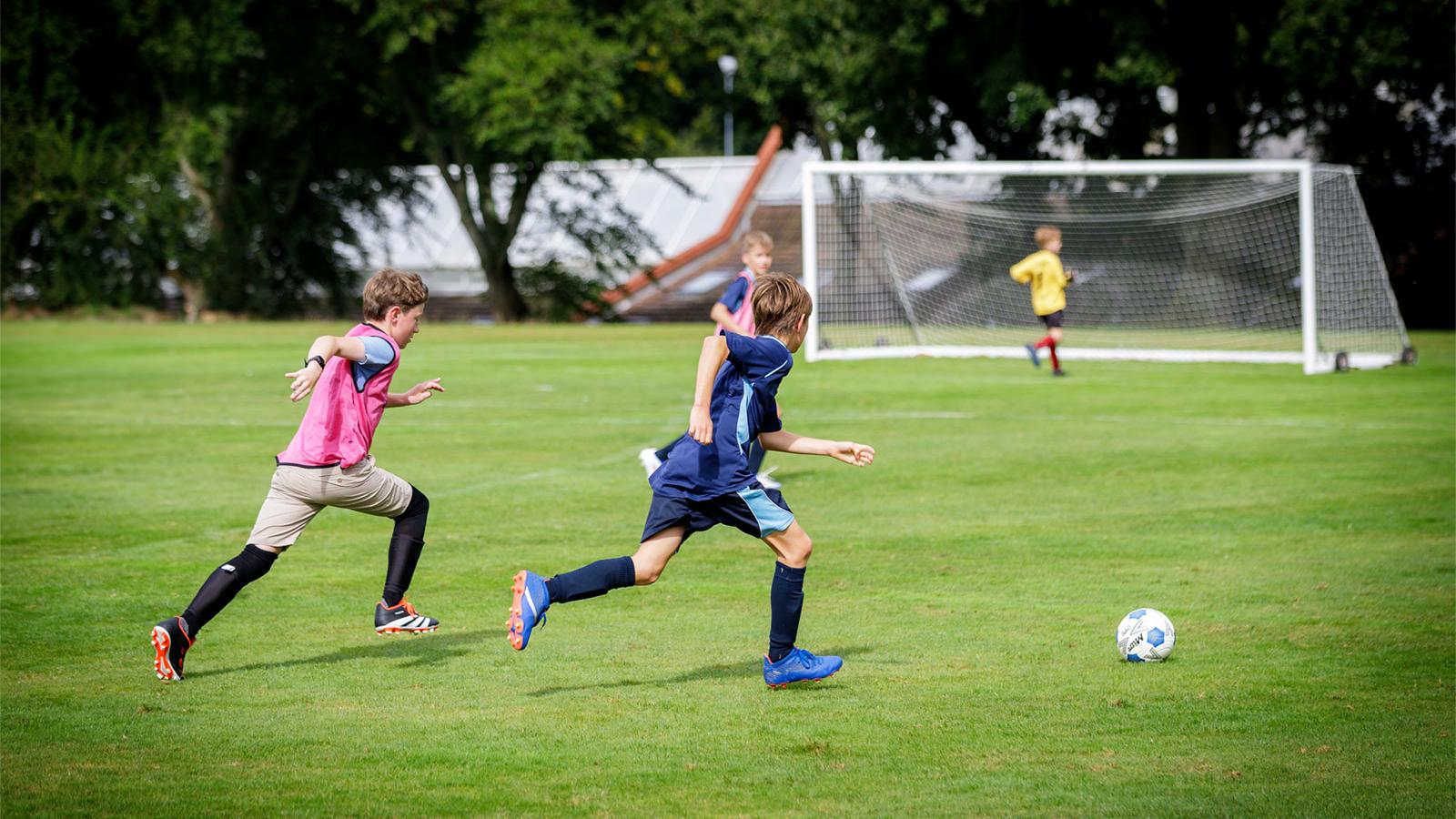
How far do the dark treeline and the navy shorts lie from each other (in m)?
27.1

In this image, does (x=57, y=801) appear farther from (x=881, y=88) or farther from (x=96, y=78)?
(x=96, y=78)

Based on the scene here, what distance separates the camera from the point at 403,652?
6.88 metres

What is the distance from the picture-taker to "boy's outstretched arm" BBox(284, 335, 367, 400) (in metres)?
5.76

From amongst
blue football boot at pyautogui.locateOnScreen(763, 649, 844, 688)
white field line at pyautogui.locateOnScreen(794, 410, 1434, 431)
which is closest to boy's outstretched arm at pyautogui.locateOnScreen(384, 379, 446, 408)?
blue football boot at pyautogui.locateOnScreen(763, 649, 844, 688)

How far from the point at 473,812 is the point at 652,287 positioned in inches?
1736

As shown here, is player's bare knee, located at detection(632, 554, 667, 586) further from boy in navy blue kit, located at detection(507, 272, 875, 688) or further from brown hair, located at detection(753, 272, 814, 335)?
brown hair, located at detection(753, 272, 814, 335)

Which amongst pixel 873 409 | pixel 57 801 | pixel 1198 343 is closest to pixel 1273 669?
pixel 57 801

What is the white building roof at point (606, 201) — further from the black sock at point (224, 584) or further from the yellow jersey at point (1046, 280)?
the black sock at point (224, 584)

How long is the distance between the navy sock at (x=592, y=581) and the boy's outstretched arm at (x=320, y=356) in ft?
3.77

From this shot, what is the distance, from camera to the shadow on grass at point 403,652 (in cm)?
655

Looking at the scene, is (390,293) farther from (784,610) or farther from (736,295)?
(736,295)

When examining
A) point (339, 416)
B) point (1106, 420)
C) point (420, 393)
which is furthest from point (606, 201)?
point (339, 416)

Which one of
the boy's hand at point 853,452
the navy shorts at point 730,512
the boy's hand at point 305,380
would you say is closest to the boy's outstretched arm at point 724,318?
the boy's hand at point 853,452

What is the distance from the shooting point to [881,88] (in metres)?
36.7
